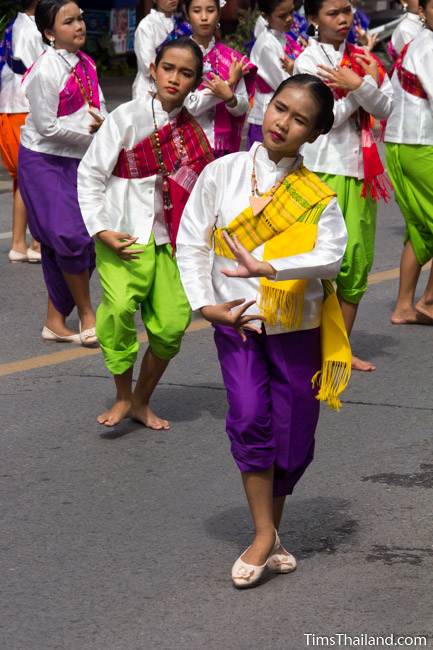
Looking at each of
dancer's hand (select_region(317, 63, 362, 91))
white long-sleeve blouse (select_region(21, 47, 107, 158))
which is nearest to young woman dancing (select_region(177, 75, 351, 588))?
dancer's hand (select_region(317, 63, 362, 91))

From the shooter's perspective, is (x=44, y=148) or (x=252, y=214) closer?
(x=252, y=214)

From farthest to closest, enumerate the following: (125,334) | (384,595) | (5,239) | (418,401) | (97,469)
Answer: (5,239)
(418,401)
(125,334)
(97,469)
(384,595)

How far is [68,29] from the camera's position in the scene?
24.9 ft

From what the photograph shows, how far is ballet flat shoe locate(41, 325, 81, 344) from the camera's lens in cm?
783

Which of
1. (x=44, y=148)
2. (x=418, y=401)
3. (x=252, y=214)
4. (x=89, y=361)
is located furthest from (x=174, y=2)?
(x=252, y=214)

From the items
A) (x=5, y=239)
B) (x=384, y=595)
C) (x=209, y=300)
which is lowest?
(x=5, y=239)

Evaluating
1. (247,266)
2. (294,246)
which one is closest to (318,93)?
(294,246)

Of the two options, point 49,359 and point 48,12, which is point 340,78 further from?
point 49,359

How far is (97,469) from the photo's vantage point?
19.2ft

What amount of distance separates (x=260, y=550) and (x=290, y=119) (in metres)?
1.35

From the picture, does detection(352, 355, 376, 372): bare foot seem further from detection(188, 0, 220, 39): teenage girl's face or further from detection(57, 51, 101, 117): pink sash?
detection(188, 0, 220, 39): teenage girl's face

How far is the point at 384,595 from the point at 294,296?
96cm

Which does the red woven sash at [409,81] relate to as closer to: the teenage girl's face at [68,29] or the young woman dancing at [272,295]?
the teenage girl's face at [68,29]

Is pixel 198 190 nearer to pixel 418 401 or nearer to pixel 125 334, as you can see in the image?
pixel 125 334
